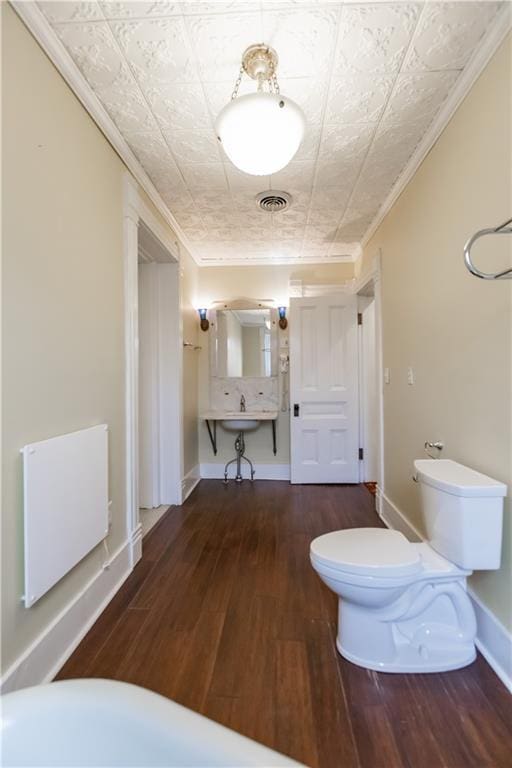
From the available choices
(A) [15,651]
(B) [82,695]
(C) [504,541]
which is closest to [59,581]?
(A) [15,651]

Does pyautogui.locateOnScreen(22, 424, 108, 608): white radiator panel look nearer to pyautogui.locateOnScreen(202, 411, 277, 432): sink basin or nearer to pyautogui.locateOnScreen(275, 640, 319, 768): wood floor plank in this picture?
pyautogui.locateOnScreen(275, 640, 319, 768): wood floor plank

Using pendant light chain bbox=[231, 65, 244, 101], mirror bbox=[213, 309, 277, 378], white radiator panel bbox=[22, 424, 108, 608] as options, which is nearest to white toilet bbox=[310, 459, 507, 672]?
white radiator panel bbox=[22, 424, 108, 608]

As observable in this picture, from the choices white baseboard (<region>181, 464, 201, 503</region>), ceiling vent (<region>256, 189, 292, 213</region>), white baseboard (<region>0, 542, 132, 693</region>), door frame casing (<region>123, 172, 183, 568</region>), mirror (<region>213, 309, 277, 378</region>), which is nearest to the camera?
white baseboard (<region>0, 542, 132, 693</region>)

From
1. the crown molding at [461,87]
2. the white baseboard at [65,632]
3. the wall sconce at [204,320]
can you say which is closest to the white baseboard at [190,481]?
the white baseboard at [65,632]

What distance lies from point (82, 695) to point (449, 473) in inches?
56.1

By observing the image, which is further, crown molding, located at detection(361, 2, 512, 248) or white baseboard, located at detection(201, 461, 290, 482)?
white baseboard, located at detection(201, 461, 290, 482)

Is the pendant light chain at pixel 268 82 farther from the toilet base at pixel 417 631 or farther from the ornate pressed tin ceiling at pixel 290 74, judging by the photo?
the toilet base at pixel 417 631

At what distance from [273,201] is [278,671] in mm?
2721

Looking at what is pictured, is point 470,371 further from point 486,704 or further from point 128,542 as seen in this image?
point 128,542

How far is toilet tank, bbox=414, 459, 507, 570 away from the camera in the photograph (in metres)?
1.32

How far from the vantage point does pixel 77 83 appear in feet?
5.00

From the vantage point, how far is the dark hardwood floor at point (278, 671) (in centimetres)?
111

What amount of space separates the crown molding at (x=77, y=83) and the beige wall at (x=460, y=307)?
1680 mm

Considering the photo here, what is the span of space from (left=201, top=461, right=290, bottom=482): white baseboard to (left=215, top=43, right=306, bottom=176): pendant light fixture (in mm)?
3049
